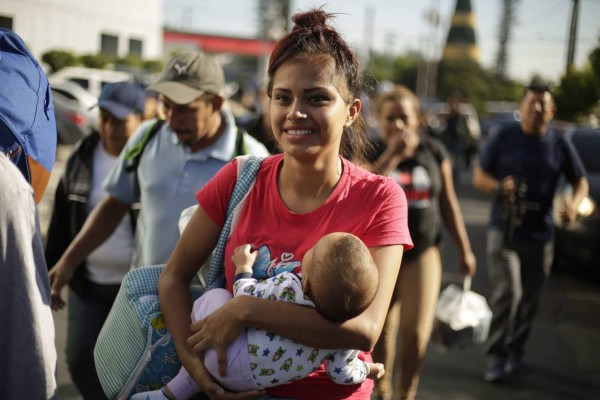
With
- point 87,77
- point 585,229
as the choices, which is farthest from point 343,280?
point 87,77

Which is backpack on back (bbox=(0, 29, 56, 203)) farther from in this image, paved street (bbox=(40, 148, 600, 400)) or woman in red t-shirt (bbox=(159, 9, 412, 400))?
paved street (bbox=(40, 148, 600, 400))

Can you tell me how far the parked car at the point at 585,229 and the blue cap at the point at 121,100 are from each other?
18.2ft

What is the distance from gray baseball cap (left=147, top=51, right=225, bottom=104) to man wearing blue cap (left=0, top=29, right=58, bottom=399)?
1.65m

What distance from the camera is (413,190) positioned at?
4938 mm

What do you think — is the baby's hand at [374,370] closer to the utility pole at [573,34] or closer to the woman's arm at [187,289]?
the woman's arm at [187,289]

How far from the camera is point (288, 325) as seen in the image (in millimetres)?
2074

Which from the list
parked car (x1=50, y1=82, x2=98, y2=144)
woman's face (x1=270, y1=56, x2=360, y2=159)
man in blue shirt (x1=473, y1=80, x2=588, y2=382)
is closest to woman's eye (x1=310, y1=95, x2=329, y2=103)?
woman's face (x1=270, y1=56, x2=360, y2=159)

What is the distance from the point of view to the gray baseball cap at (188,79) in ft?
11.4

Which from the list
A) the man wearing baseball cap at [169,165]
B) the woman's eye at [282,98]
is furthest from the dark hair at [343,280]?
the man wearing baseball cap at [169,165]

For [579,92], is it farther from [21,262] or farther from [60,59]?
[21,262]

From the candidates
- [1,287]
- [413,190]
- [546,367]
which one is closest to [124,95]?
[413,190]

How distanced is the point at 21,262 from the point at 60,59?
17.3 metres

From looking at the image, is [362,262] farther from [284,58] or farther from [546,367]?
[546,367]

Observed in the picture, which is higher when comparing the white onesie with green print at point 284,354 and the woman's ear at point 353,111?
the woman's ear at point 353,111
